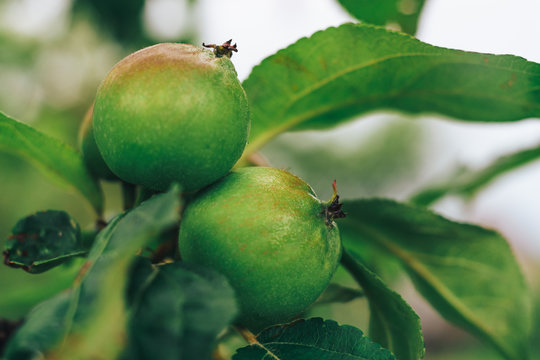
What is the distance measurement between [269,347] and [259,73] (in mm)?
736

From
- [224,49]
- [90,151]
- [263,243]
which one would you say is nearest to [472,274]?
[263,243]

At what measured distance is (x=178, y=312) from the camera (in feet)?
2.24

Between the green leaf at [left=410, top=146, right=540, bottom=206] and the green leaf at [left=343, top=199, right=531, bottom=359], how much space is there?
48cm

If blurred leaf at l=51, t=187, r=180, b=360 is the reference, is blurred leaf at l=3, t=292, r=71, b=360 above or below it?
below

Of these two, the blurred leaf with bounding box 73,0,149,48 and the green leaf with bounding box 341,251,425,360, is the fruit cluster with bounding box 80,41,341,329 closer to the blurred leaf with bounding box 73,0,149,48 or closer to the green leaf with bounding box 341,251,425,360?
the green leaf with bounding box 341,251,425,360

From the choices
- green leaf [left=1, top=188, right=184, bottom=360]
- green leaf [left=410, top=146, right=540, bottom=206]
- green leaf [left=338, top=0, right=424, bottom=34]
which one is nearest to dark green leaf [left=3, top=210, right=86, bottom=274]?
green leaf [left=1, top=188, right=184, bottom=360]

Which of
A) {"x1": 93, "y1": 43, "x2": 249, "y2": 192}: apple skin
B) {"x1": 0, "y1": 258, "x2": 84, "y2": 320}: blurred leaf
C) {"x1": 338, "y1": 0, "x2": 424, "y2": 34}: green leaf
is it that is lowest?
{"x1": 0, "y1": 258, "x2": 84, "y2": 320}: blurred leaf

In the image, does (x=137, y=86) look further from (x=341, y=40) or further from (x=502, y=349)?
(x=502, y=349)

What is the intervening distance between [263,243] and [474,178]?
1.34m

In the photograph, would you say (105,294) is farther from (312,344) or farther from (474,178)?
(474,178)

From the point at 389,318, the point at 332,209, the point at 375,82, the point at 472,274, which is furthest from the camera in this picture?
the point at 472,274

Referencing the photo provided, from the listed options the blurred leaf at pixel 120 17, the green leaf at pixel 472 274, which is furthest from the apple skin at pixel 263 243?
the blurred leaf at pixel 120 17

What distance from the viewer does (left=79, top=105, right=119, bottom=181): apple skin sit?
3.89ft

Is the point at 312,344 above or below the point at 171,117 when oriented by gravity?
below
